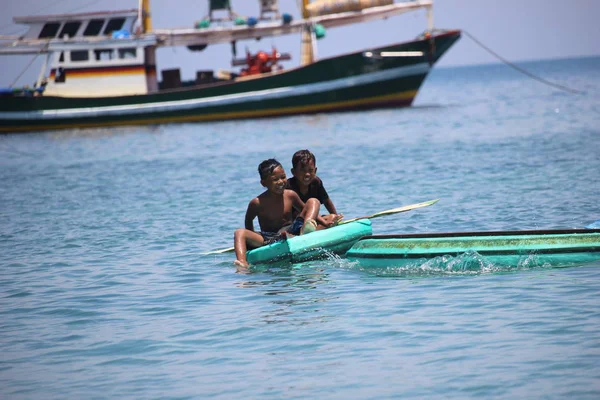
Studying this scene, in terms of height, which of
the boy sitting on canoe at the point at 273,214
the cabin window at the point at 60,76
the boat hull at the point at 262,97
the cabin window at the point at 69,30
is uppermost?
the cabin window at the point at 69,30

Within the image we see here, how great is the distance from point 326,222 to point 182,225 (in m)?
4.70

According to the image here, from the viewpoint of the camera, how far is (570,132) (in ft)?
94.4

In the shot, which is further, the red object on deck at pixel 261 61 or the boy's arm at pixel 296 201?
the red object on deck at pixel 261 61

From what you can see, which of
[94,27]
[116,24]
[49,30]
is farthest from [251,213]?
[49,30]

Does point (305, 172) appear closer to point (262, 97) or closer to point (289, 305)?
point (289, 305)

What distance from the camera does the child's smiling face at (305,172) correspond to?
34.4ft

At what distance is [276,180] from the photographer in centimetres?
1028

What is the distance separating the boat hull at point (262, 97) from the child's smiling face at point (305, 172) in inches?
1179

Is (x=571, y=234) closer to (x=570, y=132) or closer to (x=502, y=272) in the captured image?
(x=502, y=272)

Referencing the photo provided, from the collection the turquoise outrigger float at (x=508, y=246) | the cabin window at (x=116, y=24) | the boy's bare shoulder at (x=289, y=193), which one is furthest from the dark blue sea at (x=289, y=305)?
the cabin window at (x=116, y=24)

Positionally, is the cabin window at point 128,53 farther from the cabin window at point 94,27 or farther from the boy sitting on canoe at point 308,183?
the boy sitting on canoe at point 308,183

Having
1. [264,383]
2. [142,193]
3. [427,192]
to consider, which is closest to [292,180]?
[264,383]

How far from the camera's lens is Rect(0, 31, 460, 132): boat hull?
1607 inches

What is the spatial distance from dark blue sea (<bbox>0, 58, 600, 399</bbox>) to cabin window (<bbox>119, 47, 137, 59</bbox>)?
21.2m
